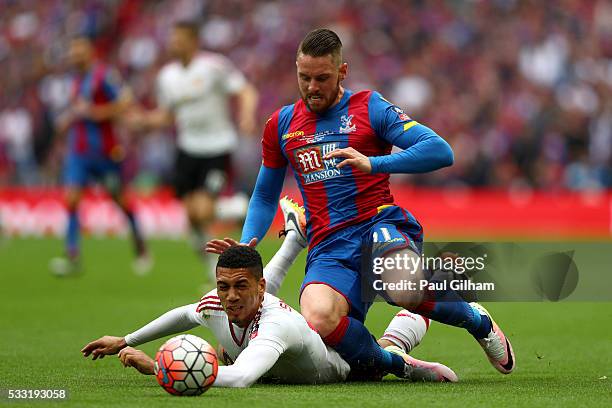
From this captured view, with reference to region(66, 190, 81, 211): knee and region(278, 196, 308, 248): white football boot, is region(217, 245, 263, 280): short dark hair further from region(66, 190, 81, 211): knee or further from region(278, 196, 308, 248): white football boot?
region(66, 190, 81, 211): knee

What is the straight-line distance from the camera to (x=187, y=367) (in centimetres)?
567

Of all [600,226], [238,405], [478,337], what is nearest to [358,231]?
[478,337]

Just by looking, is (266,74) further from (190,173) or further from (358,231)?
(358,231)

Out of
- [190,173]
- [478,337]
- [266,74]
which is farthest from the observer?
[266,74]

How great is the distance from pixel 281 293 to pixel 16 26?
1937 centimetres

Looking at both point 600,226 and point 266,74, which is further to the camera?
point 266,74

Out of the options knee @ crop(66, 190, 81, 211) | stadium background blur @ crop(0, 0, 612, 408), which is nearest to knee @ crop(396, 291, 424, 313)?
stadium background blur @ crop(0, 0, 612, 408)

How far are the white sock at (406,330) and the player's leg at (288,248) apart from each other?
743 mm

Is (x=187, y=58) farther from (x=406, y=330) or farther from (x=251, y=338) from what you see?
(x=251, y=338)

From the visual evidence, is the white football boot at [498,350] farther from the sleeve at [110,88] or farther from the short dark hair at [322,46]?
the sleeve at [110,88]

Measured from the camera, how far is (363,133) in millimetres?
6988

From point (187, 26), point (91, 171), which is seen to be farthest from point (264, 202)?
point (91, 171)

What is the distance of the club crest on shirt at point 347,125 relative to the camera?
7008 millimetres

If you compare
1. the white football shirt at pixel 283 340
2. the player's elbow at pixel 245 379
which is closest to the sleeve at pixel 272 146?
the white football shirt at pixel 283 340
